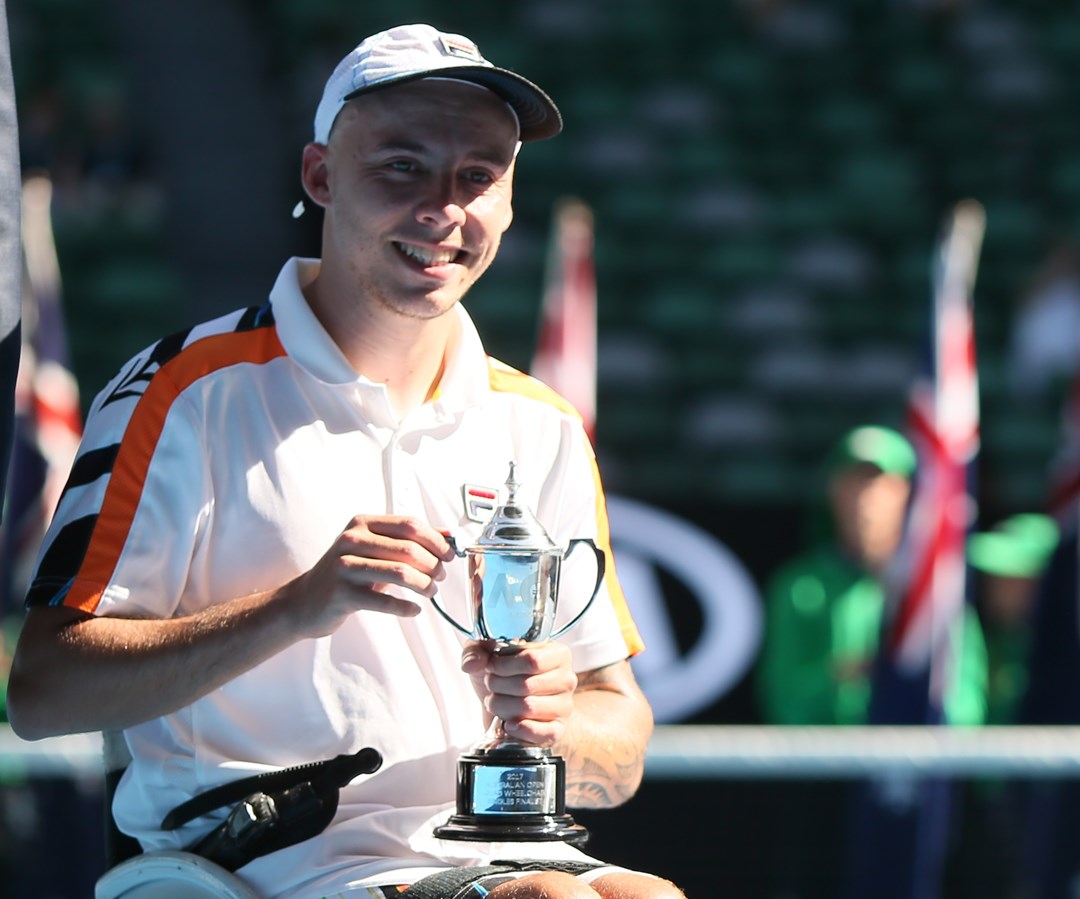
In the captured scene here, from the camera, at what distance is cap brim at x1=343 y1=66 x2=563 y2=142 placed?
105 inches

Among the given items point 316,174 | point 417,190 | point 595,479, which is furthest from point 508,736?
point 316,174

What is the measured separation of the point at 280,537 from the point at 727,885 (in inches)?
143

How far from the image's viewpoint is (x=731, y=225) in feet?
38.6

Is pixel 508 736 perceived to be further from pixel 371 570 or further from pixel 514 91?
pixel 514 91

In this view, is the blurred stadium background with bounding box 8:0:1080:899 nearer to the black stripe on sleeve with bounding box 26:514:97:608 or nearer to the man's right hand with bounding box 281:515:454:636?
the black stripe on sleeve with bounding box 26:514:97:608

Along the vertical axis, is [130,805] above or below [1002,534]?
below

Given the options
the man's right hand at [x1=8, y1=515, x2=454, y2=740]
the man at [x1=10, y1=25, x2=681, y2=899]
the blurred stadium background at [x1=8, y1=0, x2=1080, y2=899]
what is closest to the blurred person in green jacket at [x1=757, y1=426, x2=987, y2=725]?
the blurred stadium background at [x1=8, y1=0, x2=1080, y2=899]

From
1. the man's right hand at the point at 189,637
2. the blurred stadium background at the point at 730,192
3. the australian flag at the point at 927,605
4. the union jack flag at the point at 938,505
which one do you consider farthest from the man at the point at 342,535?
the blurred stadium background at the point at 730,192

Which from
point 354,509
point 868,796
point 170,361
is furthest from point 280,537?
point 868,796

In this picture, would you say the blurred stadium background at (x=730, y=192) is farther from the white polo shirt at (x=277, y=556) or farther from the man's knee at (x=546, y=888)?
the man's knee at (x=546, y=888)

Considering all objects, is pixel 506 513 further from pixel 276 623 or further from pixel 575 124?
pixel 575 124

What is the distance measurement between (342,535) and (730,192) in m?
9.79

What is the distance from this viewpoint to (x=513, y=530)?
100 inches

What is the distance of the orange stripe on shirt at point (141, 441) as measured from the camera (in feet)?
8.33
